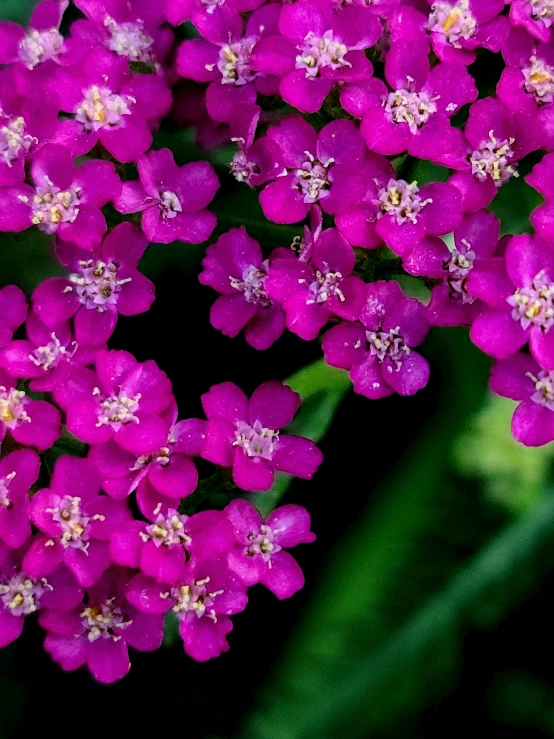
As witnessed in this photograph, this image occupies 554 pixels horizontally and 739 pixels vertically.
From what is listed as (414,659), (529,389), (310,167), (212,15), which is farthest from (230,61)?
(414,659)

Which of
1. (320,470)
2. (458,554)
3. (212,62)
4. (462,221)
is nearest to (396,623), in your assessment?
(458,554)

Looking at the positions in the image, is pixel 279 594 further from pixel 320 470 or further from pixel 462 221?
pixel 462 221

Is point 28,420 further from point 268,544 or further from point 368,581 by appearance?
point 368,581

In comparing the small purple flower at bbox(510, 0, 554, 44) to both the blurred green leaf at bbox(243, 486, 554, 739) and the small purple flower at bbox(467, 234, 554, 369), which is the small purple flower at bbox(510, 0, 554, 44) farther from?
the blurred green leaf at bbox(243, 486, 554, 739)

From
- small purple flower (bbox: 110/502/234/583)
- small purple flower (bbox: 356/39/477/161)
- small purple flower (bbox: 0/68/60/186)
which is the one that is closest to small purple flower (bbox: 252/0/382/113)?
small purple flower (bbox: 356/39/477/161)

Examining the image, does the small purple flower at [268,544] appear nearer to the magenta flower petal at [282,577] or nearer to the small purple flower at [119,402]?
the magenta flower petal at [282,577]
